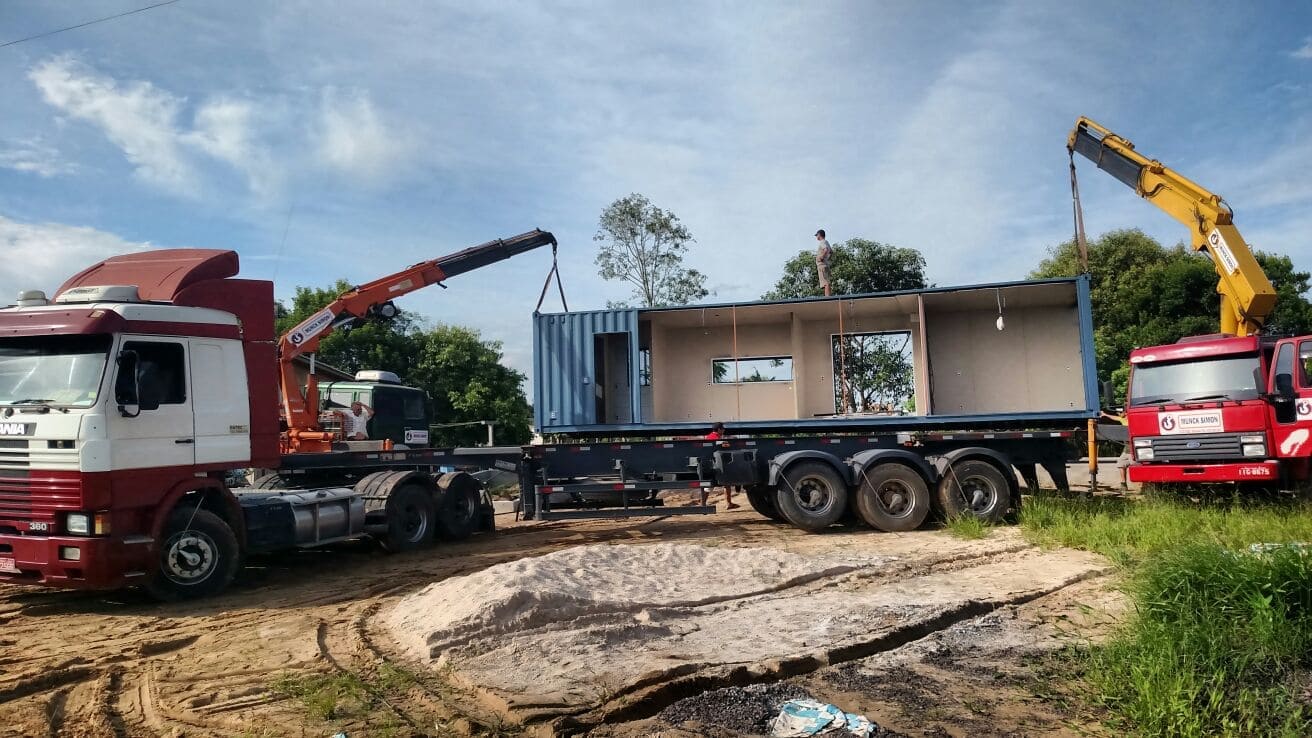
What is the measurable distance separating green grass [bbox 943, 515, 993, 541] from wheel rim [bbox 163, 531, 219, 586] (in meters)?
8.35

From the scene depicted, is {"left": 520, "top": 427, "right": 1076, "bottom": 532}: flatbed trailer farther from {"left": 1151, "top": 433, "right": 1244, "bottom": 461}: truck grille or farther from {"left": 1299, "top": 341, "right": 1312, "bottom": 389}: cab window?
{"left": 1299, "top": 341, "right": 1312, "bottom": 389}: cab window

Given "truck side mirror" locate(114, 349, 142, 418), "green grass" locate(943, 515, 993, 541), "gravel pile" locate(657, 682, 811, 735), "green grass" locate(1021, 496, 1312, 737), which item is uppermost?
"truck side mirror" locate(114, 349, 142, 418)

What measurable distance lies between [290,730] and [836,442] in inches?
353

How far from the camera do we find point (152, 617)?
670 centimetres

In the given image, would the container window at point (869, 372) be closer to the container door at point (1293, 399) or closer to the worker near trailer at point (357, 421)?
the container door at point (1293, 399)

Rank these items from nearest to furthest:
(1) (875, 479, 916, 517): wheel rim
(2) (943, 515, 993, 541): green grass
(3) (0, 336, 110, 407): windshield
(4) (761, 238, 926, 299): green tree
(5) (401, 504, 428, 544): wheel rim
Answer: (3) (0, 336, 110, 407): windshield, (2) (943, 515, 993, 541): green grass, (5) (401, 504, 428, 544): wheel rim, (1) (875, 479, 916, 517): wheel rim, (4) (761, 238, 926, 299): green tree

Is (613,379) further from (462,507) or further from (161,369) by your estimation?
(161,369)

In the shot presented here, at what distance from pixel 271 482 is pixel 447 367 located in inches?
804

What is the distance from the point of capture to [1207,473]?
405 inches

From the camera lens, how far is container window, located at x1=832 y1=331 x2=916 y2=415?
46.1ft

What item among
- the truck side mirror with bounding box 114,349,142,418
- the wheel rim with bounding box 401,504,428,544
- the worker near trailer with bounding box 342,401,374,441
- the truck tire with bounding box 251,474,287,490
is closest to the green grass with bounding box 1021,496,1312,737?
the truck side mirror with bounding box 114,349,142,418

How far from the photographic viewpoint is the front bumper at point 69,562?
659cm

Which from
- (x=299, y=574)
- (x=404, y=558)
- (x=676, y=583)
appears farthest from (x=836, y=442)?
(x=299, y=574)

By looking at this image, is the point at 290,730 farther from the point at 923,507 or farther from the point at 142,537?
the point at 923,507
